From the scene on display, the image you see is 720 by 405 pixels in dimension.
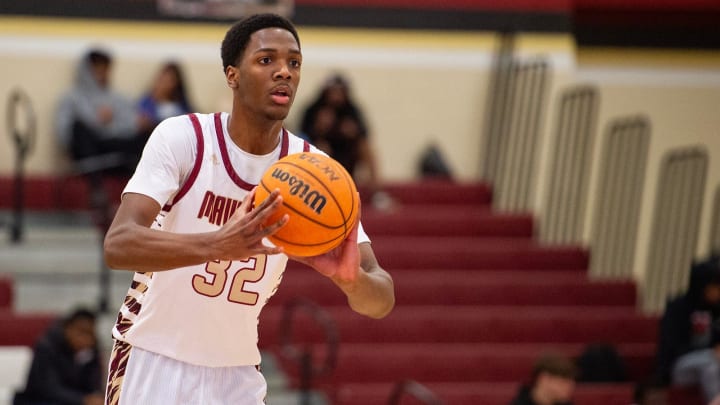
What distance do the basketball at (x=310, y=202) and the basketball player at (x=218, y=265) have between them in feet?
0.39

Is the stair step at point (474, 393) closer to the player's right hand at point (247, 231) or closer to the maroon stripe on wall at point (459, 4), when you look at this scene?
the maroon stripe on wall at point (459, 4)

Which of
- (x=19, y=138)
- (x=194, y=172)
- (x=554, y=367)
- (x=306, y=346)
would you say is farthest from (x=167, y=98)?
(x=194, y=172)

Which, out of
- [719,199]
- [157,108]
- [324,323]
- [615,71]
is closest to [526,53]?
[615,71]

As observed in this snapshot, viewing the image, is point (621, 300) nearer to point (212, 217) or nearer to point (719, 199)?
point (719, 199)

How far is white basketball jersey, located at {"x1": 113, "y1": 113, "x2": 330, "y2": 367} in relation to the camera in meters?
Result: 4.20

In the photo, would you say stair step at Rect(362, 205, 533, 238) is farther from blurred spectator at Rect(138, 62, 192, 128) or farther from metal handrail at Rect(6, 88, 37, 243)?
metal handrail at Rect(6, 88, 37, 243)

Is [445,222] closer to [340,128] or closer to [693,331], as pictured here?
[340,128]

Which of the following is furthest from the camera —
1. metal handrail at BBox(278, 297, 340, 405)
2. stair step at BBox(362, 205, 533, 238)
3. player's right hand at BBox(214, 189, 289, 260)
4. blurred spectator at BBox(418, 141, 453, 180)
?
blurred spectator at BBox(418, 141, 453, 180)

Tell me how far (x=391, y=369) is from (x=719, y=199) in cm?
312

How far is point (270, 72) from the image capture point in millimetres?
4148

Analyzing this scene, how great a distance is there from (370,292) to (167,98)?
24.0 ft

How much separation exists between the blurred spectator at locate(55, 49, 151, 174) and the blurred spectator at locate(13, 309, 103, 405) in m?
2.52

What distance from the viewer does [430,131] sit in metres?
12.6

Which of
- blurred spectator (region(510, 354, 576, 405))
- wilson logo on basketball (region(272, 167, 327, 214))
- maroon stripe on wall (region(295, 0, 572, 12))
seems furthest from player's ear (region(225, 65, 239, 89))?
maroon stripe on wall (region(295, 0, 572, 12))
